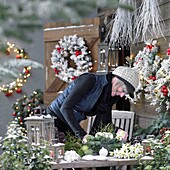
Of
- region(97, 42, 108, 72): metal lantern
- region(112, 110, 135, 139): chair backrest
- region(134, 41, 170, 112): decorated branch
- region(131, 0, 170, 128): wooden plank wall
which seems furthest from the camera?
region(97, 42, 108, 72): metal lantern

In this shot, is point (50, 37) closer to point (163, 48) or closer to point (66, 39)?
point (66, 39)

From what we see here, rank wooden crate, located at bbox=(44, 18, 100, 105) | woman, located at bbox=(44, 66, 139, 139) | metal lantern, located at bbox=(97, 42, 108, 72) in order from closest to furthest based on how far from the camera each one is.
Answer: woman, located at bbox=(44, 66, 139, 139) → metal lantern, located at bbox=(97, 42, 108, 72) → wooden crate, located at bbox=(44, 18, 100, 105)

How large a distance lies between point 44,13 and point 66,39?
20.9ft

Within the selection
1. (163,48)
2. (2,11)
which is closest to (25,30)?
(2,11)

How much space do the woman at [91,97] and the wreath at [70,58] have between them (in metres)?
2.23

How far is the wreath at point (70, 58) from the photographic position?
266 inches

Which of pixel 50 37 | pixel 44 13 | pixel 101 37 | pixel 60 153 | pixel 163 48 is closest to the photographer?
pixel 44 13

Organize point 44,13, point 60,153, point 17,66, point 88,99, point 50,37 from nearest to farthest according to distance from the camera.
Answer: point 44,13
point 17,66
point 60,153
point 88,99
point 50,37

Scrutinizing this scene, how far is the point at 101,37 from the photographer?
6656 millimetres

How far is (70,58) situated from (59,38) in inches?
14.2

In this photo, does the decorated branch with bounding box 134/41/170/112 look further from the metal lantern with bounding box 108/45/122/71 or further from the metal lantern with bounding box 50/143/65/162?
the metal lantern with bounding box 50/143/65/162

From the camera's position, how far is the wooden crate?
6.73 meters

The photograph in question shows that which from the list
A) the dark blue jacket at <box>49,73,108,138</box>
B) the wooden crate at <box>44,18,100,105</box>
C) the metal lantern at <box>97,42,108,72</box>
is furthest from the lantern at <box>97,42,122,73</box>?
the dark blue jacket at <box>49,73,108,138</box>

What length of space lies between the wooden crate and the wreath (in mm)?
79
